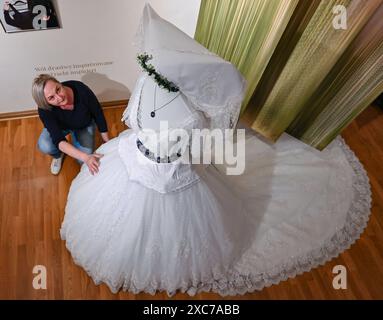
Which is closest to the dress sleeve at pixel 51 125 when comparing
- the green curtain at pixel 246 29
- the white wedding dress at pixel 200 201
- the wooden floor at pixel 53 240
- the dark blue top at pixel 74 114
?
the dark blue top at pixel 74 114

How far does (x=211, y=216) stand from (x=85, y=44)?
46.2 inches

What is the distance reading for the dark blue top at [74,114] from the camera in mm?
1777

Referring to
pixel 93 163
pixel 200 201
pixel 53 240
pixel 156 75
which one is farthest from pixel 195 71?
pixel 53 240

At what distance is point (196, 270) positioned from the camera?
5.52 feet

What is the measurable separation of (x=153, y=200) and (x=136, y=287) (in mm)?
483

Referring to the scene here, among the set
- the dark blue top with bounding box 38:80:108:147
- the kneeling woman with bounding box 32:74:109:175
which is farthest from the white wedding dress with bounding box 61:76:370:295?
the dark blue top with bounding box 38:80:108:147

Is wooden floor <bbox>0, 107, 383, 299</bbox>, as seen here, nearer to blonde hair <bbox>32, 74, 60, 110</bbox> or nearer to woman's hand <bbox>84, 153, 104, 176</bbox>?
woman's hand <bbox>84, 153, 104, 176</bbox>

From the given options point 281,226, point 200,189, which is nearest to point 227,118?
point 200,189

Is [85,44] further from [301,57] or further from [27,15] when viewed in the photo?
[301,57]

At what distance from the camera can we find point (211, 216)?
63.1 inches

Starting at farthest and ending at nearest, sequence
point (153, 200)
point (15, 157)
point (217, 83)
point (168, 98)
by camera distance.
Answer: point (15, 157)
point (153, 200)
point (168, 98)
point (217, 83)

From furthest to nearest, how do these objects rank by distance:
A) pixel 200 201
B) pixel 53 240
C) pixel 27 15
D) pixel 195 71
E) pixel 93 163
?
pixel 53 240 → pixel 27 15 → pixel 93 163 → pixel 200 201 → pixel 195 71

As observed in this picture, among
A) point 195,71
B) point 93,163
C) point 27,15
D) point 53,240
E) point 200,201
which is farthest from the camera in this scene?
point 53,240
